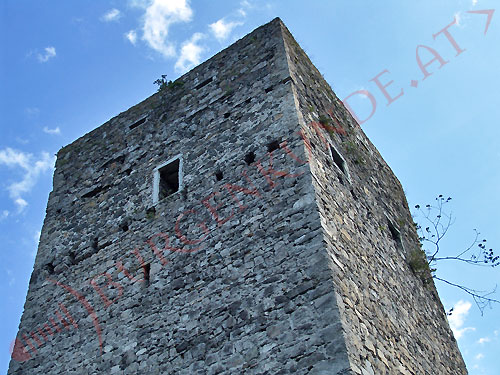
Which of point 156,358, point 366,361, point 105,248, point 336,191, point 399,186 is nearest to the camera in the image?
point 366,361

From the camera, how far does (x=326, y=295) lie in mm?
6527

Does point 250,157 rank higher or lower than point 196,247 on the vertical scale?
higher

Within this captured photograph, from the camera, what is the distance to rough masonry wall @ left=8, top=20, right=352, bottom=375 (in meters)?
6.73

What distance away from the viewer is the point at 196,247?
7949mm

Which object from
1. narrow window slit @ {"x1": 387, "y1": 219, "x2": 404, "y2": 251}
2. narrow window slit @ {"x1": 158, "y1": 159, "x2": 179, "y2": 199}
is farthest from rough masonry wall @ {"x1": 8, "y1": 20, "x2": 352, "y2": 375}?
narrow window slit @ {"x1": 387, "y1": 219, "x2": 404, "y2": 251}

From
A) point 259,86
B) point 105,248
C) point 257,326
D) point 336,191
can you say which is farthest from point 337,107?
point 257,326

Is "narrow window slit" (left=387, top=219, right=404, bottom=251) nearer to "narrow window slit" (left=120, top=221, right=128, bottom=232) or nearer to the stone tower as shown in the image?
the stone tower

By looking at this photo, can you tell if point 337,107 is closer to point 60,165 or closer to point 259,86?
point 259,86

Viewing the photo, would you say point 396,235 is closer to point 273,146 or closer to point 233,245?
point 273,146

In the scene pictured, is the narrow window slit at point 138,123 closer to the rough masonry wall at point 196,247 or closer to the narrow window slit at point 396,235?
the rough masonry wall at point 196,247

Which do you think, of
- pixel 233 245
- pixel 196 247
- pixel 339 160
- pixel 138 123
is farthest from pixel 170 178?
pixel 339 160

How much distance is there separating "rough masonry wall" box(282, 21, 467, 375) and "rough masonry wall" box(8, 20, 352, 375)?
218 mm

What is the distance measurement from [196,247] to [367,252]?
2157 mm

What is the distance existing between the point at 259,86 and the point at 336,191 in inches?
77.6
